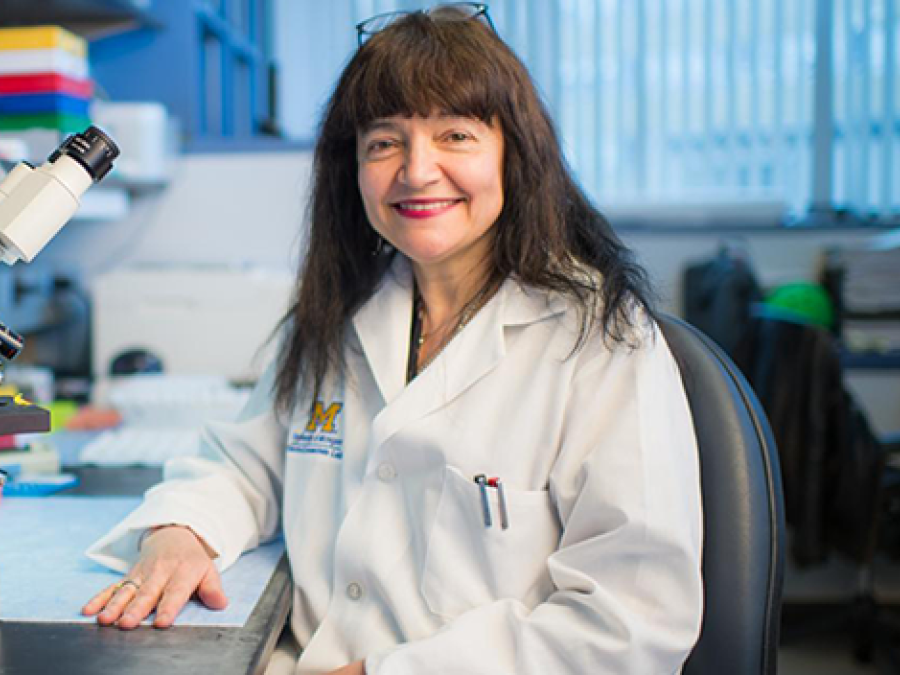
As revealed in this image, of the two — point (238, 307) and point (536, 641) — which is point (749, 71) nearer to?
point (238, 307)

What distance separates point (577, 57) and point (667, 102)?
1.43 feet

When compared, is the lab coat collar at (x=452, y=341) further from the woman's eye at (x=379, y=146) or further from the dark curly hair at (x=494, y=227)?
the woman's eye at (x=379, y=146)

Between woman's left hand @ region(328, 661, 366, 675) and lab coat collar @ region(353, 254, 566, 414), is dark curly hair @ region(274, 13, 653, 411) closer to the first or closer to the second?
lab coat collar @ region(353, 254, 566, 414)

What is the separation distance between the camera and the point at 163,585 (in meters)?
0.81


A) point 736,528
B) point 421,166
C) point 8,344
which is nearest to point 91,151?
point 8,344

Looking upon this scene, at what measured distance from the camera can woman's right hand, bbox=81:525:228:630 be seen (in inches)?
29.8

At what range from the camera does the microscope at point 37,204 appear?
698 mm

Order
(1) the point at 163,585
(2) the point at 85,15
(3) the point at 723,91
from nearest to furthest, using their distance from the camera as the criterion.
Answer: (1) the point at 163,585, (2) the point at 85,15, (3) the point at 723,91

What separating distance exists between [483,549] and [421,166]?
401mm

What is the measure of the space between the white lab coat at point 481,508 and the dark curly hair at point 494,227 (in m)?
0.04

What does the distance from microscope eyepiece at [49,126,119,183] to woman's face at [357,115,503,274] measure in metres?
0.31

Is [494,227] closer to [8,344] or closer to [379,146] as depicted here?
[379,146]

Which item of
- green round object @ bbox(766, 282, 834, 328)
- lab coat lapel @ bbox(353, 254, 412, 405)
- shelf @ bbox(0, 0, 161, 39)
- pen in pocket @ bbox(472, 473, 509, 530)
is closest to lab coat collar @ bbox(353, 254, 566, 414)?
lab coat lapel @ bbox(353, 254, 412, 405)

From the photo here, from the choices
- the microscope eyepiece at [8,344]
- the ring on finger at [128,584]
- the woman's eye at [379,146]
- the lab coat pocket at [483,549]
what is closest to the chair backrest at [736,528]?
the lab coat pocket at [483,549]
